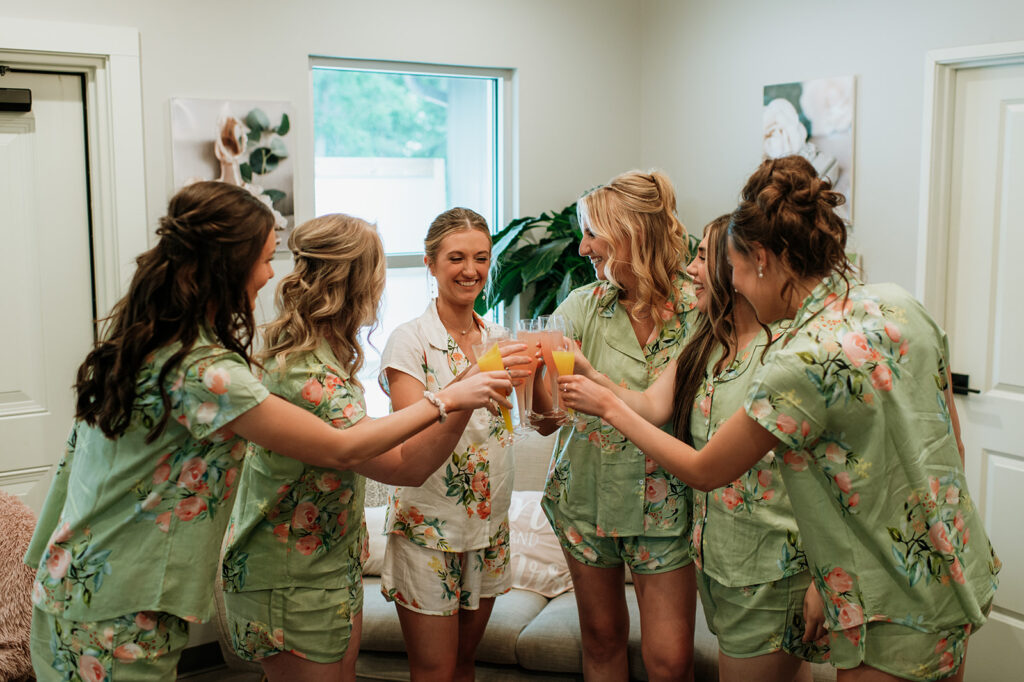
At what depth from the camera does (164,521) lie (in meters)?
1.47

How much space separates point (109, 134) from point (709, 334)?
2.39 m

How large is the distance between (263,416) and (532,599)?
6.28 feet

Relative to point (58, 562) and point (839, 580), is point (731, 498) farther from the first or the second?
point (58, 562)

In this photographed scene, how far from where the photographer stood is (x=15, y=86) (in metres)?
3.14

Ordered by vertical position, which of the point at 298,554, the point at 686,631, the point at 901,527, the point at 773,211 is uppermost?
the point at 773,211

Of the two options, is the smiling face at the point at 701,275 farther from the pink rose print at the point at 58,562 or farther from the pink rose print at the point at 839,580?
the pink rose print at the point at 58,562

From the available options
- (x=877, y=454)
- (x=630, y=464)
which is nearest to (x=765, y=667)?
(x=630, y=464)

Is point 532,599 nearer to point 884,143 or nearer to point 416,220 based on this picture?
point 416,220

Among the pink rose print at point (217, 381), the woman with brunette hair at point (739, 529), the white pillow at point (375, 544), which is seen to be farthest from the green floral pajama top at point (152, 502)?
the white pillow at point (375, 544)

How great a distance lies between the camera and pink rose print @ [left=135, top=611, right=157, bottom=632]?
4.80 ft

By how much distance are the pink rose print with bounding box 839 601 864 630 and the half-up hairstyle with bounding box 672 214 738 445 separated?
573 mm

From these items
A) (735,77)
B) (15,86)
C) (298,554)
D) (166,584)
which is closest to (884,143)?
(735,77)

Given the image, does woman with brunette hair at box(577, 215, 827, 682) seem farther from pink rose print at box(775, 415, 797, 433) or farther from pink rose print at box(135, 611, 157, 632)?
pink rose print at box(135, 611, 157, 632)

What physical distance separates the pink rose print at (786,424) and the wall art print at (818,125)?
2.21 metres
